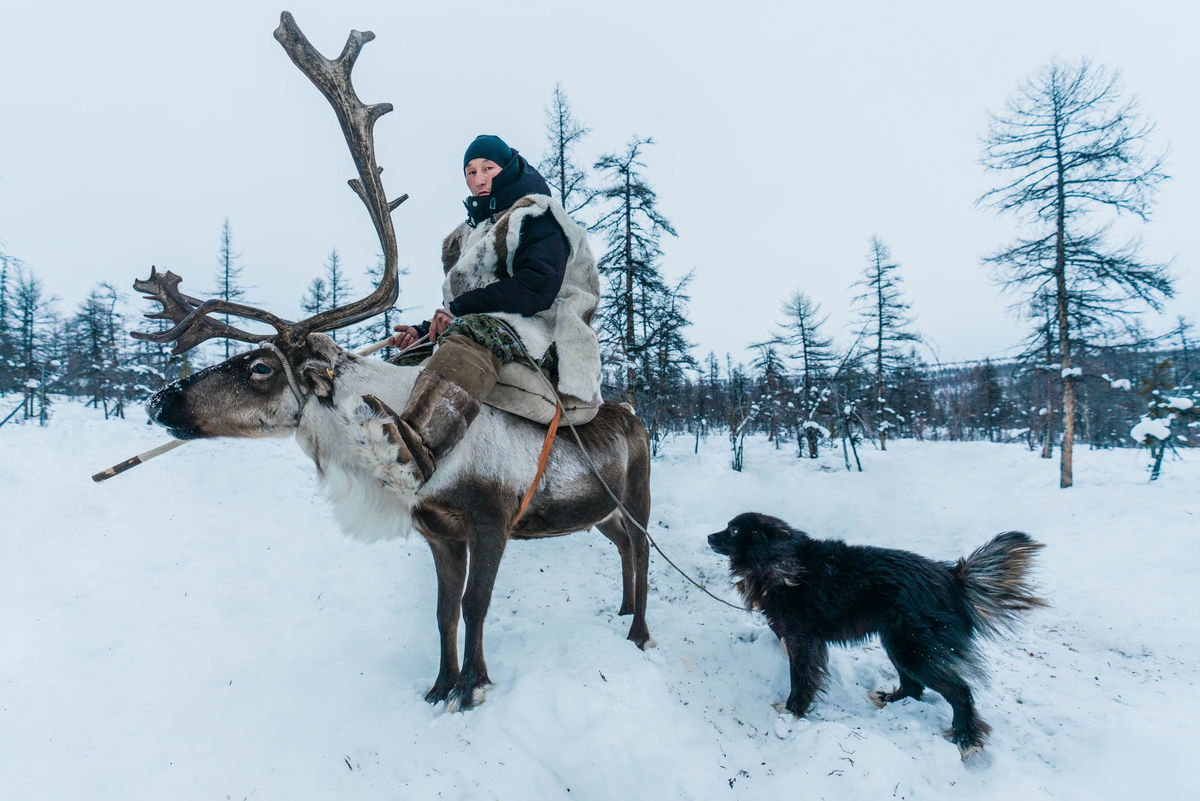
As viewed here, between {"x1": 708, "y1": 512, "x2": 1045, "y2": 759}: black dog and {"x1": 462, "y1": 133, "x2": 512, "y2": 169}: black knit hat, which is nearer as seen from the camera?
{"x1": 708, "y1": 512, "x2": 1045, "y2": 759}: black dog

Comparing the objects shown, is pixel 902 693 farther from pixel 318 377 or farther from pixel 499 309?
pixel 318 377

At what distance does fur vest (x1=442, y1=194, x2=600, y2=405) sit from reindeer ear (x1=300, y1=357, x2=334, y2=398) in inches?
36.0

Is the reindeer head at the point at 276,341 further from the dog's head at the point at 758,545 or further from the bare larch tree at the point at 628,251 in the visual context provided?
the bare larch tree at the point at 628,251

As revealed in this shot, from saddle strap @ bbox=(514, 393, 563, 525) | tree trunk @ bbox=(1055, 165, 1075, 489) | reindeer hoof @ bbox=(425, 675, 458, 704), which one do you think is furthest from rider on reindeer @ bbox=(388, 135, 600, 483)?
tree trunk @ bbox=(1055, 165, 1075, 489)

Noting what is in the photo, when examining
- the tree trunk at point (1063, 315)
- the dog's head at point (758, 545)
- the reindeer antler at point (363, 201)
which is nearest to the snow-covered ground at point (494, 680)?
the dog's head at point (758, 545)

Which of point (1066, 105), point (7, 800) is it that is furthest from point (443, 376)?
point (1066, 105)

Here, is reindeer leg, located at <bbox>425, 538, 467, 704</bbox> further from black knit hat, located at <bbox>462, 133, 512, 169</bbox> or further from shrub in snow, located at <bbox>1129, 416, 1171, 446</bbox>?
shrub in snow, located at <bbox>1129, 416, 1171, 446</bbox>

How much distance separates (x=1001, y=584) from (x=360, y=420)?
373 centimetres

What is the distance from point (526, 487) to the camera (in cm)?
285

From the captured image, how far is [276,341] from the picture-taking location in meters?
2.43

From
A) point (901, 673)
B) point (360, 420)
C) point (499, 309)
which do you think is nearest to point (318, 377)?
point (360, 420)

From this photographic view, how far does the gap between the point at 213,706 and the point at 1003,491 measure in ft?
56.6

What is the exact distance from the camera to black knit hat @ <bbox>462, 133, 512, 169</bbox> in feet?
10.4

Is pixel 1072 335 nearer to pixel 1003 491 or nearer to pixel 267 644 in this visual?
pixel 1003 491
